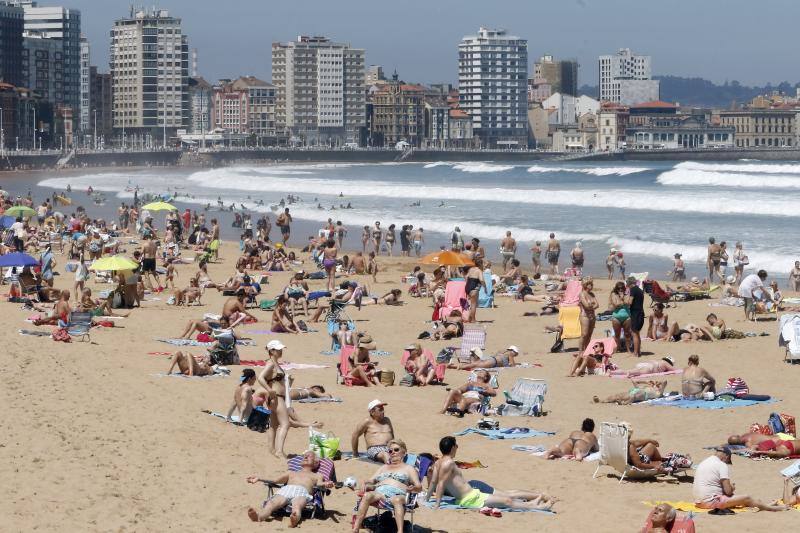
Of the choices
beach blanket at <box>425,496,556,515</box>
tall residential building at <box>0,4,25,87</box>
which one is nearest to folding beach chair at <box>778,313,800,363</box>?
beach blanket at <box>425,496,556,515</box>

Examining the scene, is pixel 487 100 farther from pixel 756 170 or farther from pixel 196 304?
pixel 196 304

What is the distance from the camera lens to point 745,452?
35.0 ft

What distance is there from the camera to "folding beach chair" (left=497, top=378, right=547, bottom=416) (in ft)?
40.6

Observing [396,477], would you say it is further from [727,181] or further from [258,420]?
[727,181]

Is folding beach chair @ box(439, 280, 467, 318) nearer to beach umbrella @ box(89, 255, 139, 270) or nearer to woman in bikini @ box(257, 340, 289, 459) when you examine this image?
beach umbrella @ box(89, 255, 139, 270)

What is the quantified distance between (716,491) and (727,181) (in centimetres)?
6841

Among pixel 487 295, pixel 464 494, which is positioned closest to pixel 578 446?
pixel 464 494

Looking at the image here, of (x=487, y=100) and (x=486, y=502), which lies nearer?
(x=486, y=502)

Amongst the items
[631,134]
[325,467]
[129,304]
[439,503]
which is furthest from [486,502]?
[631,134]

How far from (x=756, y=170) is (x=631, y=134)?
67341 millimetres

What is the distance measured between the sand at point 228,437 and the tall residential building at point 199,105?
6724 inches

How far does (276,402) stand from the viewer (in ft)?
34.7

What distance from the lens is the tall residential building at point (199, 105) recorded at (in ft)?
607

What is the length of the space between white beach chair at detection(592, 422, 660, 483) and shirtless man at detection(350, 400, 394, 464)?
64.9 inches
